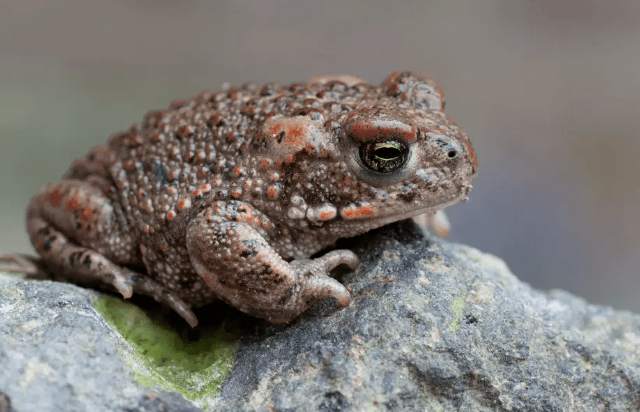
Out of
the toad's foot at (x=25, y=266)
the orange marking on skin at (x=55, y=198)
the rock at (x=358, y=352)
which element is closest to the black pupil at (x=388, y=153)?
the rock at (x=358, y=352)

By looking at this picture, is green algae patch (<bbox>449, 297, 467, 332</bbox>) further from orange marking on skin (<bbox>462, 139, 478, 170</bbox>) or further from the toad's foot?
the toad's foot

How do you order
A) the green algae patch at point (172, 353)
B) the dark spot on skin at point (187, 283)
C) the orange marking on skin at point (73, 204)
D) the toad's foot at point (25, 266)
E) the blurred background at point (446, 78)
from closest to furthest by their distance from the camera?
the green algae patch at point (172, 353), the dark spot on skin at point (187, 283), the orange marking on skin at point (73, 204), the toad's foot at point (25, 266), the blurred background at point (446, 78)

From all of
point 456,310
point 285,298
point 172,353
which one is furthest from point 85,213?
point 456,310

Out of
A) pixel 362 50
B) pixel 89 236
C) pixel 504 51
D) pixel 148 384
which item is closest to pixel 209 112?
pixel 89 236

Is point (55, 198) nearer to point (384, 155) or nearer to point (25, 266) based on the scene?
point (25, 266)

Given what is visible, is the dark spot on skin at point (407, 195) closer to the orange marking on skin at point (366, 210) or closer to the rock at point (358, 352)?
the orange marking on skin at point (366, 210)

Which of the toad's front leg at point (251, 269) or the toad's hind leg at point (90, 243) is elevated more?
the toad's front leg at point (251, 269)

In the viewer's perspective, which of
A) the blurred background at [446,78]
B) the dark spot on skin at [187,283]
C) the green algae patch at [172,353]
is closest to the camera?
the green algae patch at [172,353]
